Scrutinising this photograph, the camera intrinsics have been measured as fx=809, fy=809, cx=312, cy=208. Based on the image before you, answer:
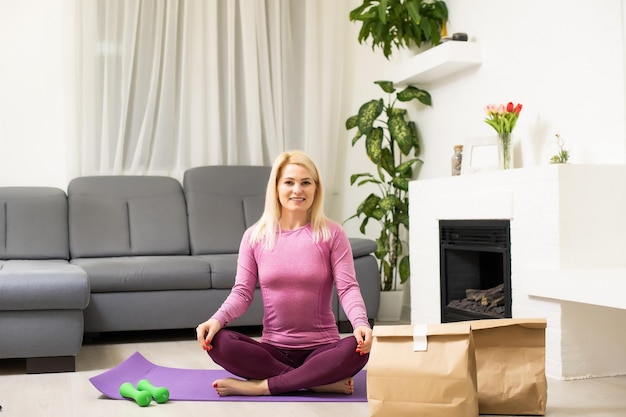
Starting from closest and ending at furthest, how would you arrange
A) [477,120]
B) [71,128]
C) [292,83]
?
[477,120] < [71,128] < [292,83]

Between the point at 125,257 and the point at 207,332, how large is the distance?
76.7 inches

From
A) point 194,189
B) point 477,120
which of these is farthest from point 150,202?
point 477,120

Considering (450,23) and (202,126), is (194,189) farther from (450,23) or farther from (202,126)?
(450,23)

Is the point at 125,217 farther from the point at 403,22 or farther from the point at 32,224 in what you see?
the point at 403,22

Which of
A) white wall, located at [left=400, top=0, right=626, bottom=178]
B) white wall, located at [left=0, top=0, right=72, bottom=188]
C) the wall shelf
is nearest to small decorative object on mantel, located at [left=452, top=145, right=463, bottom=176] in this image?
white wall, located at [left=400, top=0, right=626, bottom=178]

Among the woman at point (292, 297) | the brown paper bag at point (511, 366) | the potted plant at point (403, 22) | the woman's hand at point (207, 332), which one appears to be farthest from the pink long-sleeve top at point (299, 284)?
the potted plant at point (403, 22)

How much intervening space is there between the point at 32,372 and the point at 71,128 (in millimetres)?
2088

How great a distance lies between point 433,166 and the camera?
16.0ft

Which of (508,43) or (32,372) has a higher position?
(508,43)

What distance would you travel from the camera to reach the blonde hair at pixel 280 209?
9.52ft

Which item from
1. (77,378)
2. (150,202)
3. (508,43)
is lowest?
(77,378)

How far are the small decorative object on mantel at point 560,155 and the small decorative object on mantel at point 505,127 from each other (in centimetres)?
28

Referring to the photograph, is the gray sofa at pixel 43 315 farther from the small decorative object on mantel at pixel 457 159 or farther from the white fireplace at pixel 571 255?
the small decorative object on mantel at pixel 457 159

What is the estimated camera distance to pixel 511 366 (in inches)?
103
